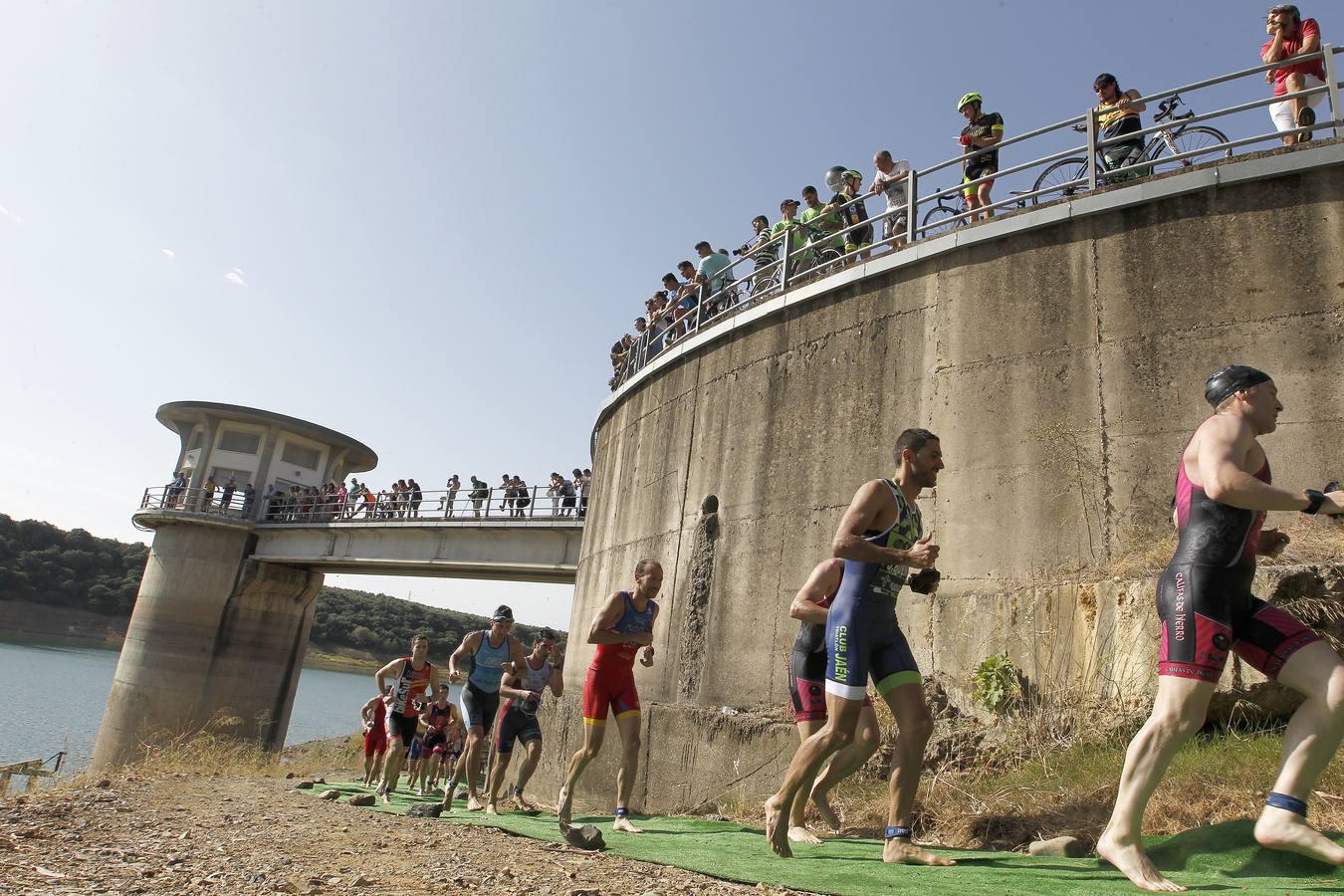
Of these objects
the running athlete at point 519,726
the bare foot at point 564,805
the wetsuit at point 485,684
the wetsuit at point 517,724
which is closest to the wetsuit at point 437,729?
the wetsuit at point 485,684

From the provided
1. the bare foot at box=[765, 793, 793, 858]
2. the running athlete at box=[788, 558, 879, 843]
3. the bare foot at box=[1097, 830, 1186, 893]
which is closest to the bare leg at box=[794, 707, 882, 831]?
the running athlete at box=[788, 558, 879, 843]

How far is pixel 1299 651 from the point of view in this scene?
3158 millimetres

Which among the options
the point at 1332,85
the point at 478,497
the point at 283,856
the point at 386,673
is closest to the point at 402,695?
the point at 386,673

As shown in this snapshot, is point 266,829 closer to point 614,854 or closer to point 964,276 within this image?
point 614,854

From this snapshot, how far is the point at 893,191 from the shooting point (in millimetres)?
10688

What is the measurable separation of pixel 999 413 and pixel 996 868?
4.75 m

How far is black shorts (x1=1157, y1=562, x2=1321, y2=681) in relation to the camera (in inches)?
124

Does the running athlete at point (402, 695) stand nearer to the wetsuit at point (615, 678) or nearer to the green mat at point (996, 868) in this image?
the wetsuit at point (615, 678)

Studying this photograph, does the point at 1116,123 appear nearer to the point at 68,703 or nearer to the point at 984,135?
the point at 984,135

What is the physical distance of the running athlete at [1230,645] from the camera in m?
3.06

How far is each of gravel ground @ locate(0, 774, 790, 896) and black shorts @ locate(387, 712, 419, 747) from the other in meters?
2.46

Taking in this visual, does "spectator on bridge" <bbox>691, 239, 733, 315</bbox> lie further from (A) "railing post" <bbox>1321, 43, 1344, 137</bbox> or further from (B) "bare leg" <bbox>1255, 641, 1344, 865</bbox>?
(B) "bare leg" <bbox>1255, 641, 1344, 865</bbox>

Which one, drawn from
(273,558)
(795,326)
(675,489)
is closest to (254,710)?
(273,558)

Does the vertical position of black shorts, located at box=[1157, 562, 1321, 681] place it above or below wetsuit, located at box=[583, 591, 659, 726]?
above
